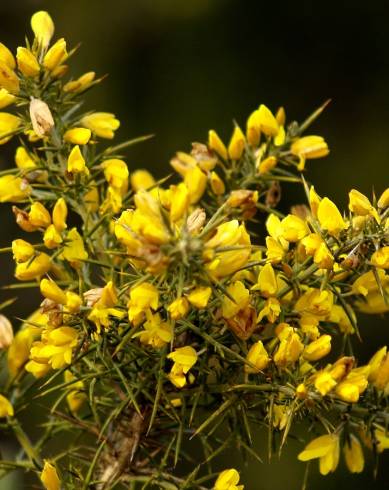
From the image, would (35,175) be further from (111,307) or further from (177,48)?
(177,48)

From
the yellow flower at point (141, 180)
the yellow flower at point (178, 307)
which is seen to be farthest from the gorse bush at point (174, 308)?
the yellow flower at point (141, 180)

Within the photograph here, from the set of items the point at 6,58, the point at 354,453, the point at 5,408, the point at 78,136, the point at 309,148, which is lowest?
the point at 354,453

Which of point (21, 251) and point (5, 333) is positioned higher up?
point (21, 251)

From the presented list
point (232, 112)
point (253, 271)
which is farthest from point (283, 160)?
point (232, 112)

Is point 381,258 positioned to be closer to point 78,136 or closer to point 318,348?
point 318,348

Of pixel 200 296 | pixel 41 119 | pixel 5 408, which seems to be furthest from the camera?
pixel 5 408

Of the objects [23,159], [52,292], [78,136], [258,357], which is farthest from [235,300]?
[23,159]
